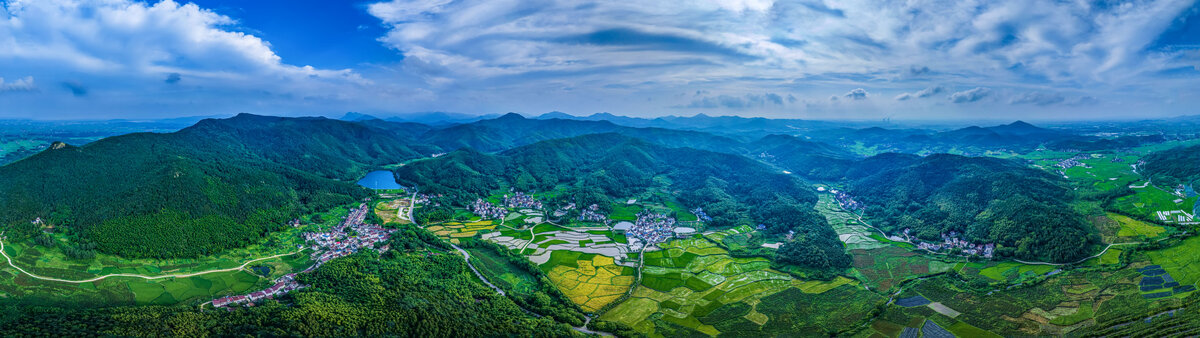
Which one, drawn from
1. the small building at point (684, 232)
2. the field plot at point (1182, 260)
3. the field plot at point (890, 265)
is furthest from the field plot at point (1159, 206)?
the small building at point (684, 232)

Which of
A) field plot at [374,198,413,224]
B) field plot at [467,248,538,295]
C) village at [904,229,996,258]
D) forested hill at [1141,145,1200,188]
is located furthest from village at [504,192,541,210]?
forested hill at [1141,145,1200,188]

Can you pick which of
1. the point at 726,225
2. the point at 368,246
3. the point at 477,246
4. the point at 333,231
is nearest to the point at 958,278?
the point at 726,225

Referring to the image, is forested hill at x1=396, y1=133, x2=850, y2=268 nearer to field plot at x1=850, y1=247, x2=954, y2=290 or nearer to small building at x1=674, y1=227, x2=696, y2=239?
field plot at x1=850, y1=247, x2=954, y2=290

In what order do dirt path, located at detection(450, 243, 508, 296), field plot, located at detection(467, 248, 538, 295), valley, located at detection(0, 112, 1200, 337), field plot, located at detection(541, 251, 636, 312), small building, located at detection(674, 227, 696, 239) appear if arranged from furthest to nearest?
small building, located at detection(674, 227, 696, 239) → field plot, located at detection(467, 248, 538, 295) → dirt path, located at detection(450, 243, 508, 296) → field plot, located at detection(541, 251, 636, 312) → valley, located at detection(0, 112, 1200, 337)

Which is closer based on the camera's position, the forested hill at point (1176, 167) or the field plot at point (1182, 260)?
the field plot at point (1182, 260)

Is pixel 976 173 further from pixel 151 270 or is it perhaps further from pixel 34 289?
pixel 34 289

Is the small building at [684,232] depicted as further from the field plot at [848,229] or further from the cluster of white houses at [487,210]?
the cluster of white houses at [487,210]
